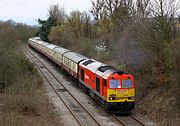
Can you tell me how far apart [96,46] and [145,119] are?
98.3 ft

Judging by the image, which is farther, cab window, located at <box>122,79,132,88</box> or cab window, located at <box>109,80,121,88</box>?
cab window, located at <box>122,79,132,88</box>

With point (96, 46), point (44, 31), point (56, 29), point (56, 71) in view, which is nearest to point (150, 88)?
point (56, 71)

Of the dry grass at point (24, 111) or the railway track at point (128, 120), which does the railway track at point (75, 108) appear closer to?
the dry grass at point (24, 111)

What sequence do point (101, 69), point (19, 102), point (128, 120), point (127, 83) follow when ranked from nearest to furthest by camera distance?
1. point (128, 120)
2. point (19, 102)
3. point (127, 83)
4. point (101, 69)

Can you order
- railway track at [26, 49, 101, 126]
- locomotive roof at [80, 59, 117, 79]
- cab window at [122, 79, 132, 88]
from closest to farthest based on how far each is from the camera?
railway track at [26, 49, 101, 126]
cab window at [122, 79, 132, 88]
locomotive roof at [80, 59, 117, 79]

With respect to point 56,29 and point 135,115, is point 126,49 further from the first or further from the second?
point 56,29

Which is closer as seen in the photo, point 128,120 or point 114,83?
point 128,120

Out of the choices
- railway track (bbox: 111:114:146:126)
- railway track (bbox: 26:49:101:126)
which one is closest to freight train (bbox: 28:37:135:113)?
railway track (bbox: 111:114:146:126)

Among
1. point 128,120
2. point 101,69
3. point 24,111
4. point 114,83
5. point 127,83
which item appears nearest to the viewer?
point 128,120

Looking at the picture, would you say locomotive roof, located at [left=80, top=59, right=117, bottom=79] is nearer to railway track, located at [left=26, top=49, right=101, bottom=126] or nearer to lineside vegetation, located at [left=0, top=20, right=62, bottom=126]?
railway track, located at [left=26, top=49, right=101, bottom=126]

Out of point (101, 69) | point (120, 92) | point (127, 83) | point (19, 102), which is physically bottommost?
point (19, 102)

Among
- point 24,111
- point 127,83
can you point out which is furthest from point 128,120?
point 24,111

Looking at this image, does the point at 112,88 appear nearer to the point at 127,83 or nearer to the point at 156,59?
the point at 127,83

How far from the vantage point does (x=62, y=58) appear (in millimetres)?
41594
